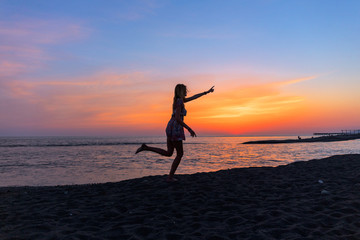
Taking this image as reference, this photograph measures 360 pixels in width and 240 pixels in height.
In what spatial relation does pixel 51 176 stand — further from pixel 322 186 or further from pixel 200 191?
pixel 322 186

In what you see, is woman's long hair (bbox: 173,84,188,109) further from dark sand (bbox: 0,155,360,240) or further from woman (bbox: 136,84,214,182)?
dark sand (bbox: 0,155,360,240)

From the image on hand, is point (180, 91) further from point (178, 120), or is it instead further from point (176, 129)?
point (176, 129)

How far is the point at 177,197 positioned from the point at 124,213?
1.45m

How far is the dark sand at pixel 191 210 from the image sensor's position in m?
3.98

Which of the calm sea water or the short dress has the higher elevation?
the short dress

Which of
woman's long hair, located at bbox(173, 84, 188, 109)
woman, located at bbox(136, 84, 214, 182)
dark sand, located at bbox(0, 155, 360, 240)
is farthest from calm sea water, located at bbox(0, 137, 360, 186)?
woman's long hair, located at bbox(173, 84, 188, 109)

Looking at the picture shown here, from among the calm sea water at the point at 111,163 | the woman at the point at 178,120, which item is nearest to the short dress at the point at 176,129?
the woman at the point at 178,120

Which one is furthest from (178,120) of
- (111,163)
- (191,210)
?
(111,163)

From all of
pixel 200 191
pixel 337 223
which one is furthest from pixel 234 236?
pixel 200 191

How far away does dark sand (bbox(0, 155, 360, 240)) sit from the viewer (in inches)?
157

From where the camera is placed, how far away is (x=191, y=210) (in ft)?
16.6

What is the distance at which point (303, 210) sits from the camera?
4914mm

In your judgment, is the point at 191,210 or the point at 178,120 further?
the point at 178,120

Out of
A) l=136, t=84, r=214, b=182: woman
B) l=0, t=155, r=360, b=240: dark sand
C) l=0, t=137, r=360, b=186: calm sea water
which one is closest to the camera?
l=0, t=155, r=360, b=240: dark sand
